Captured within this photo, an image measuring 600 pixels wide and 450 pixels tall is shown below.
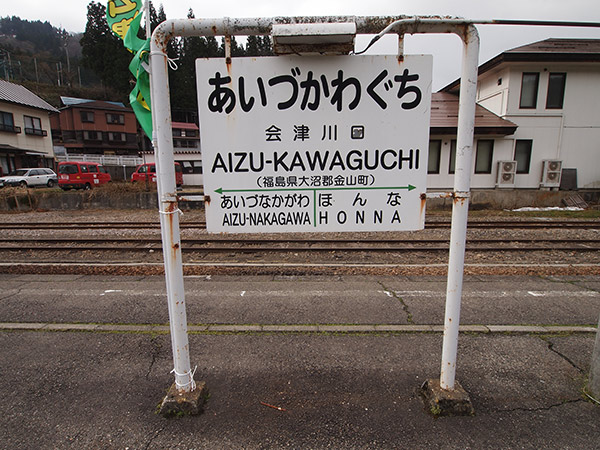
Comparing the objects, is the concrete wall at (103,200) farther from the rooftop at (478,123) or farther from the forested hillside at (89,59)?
the forested hillside at (89,59)

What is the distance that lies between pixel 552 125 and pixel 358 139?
64.1ft

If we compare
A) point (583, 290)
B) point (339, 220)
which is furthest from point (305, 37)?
point (583, 290)

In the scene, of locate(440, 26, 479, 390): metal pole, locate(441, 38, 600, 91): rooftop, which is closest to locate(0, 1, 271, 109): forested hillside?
locate(441, 38, 600, 91): rooftop

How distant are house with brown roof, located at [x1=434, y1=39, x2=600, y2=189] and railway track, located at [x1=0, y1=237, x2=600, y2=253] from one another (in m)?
9.67

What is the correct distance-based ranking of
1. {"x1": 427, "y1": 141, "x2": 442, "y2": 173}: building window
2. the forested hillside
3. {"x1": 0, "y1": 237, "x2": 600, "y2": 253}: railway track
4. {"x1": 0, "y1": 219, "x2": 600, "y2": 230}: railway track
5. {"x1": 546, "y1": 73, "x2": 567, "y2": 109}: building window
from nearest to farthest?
{"x1": 0, "y1": 237, "x2": 600, "y2": 253}: railway track < {"x1": 0, "y1": 219, "x2": 600, "y2": 230}: railway track < {"x1": 546, "y1": 73, "x2": 567, "y2": 109}: building window < {"x1": 427, "y1": 141, "x2": 442, "y2": 173}: building window < the forested hillside

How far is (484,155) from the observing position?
17.4 m

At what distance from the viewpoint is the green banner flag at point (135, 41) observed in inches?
92.2

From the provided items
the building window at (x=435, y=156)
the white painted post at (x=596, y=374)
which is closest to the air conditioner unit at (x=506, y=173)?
the building window at (x=435, y=156)

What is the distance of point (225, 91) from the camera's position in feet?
7.98

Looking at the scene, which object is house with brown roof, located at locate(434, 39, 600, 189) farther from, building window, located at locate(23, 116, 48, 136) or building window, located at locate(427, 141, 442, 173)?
building window, located at locate(23, 116, 48, 136)

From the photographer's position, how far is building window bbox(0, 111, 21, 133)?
102 feet

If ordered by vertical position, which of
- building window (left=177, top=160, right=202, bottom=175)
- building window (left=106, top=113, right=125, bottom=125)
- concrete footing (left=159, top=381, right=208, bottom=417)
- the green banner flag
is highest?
→ building window (left=106, top=113, right=125, bottom=125)

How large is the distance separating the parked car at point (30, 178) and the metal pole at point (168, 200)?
27720 mm

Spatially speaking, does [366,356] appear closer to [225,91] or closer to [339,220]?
[339,220]
